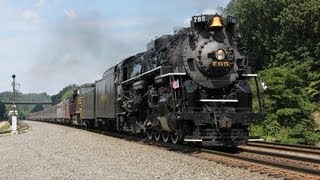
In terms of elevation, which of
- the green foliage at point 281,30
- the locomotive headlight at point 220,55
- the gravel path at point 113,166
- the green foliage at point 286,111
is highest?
the green foliage at point 281,30

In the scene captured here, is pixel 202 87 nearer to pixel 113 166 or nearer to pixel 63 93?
pixel 113 166

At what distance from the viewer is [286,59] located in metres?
36.2

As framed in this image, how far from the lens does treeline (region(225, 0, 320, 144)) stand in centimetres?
2602

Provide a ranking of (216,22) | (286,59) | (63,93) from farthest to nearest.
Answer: (63,93) < (286,59) < (216,22)

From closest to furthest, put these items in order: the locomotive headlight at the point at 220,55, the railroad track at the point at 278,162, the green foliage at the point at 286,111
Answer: the railroad track at the point at 278,162
the locomotive headlight at the point at 220,55
the green foliage at the point at 286,111

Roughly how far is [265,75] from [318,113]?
660cm

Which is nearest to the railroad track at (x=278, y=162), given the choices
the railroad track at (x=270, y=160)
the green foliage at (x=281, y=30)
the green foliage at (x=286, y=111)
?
the railroad track at (x=270, y=160)

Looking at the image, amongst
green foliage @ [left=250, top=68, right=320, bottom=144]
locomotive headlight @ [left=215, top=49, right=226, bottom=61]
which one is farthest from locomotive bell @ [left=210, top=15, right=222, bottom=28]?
green foliage @ [left=250, top=68, right=320, bottom=144]

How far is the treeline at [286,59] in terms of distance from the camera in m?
26.0

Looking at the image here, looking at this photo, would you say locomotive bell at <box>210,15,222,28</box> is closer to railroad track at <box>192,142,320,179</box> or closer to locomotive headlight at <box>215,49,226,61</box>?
locomotive headlight at <box>215,49,226,61</box>

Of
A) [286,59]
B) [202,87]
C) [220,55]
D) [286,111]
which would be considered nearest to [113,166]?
[202,87]

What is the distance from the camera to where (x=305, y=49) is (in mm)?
35594

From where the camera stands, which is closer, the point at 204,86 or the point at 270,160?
the point at 270,160

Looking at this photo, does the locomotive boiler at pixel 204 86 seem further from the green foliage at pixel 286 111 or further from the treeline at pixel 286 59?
the green foliage at pixel 286 111
